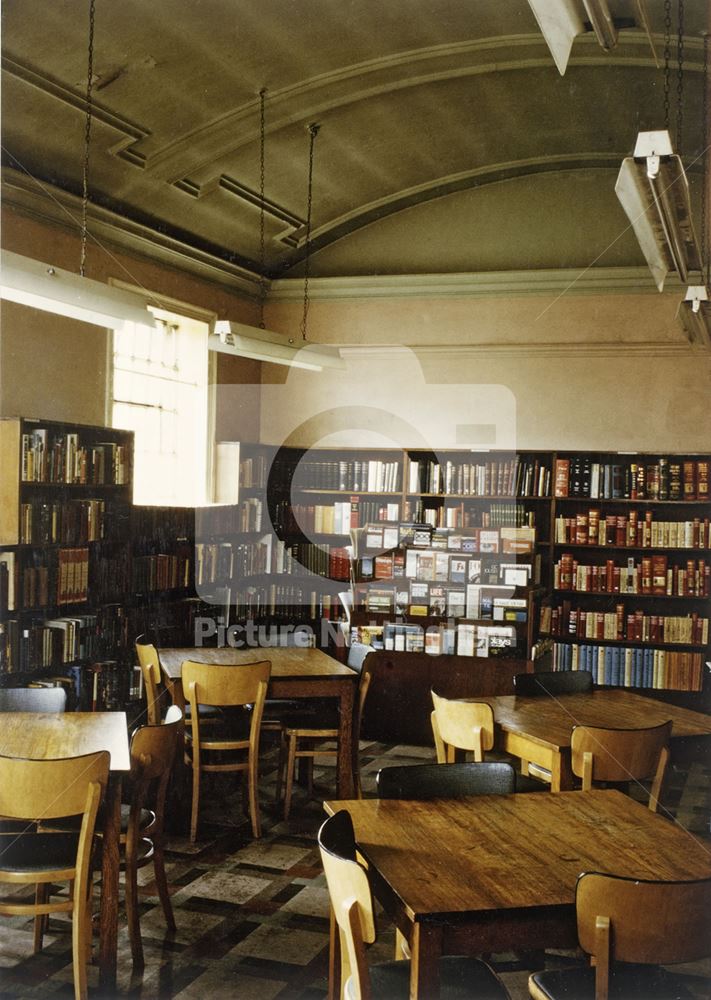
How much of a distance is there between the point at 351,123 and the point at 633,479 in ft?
10.2

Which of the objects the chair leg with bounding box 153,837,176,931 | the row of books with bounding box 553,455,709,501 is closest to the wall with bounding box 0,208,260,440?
the chair leg with bounding box 153,837,176,931

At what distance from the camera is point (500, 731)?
4.10 m

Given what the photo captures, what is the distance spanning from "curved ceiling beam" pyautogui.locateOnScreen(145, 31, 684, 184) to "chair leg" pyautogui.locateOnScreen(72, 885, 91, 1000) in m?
4.44

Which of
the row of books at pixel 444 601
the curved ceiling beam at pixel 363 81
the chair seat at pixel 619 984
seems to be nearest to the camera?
the chair seat at pixel 619 984

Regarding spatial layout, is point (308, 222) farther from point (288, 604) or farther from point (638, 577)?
point (638, 577)

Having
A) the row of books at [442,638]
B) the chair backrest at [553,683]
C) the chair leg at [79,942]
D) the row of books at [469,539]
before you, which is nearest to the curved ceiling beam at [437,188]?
the row of books at [469,539]

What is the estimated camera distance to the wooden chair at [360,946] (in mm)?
2088

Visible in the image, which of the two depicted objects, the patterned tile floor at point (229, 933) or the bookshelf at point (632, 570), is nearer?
the patterned tile floor at point (229, 933)

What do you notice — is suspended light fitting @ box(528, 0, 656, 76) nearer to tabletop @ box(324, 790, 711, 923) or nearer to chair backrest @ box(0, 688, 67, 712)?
tabletop @ box(324, 790, 711, 923)

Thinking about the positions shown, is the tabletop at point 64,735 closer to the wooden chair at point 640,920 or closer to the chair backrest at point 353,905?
the chair backrest at point 353,905

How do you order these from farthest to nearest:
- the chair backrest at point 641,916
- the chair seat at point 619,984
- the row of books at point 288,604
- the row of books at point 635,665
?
1. the row of books at point 288,604
2. the row of books at point 635,665
3. the chair seat at point 619,984
4. the chair backrest at point 641,916

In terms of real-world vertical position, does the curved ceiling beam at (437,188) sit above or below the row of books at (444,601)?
above

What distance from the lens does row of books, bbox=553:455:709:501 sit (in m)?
6.62

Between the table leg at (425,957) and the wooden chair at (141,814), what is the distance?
1533mm
